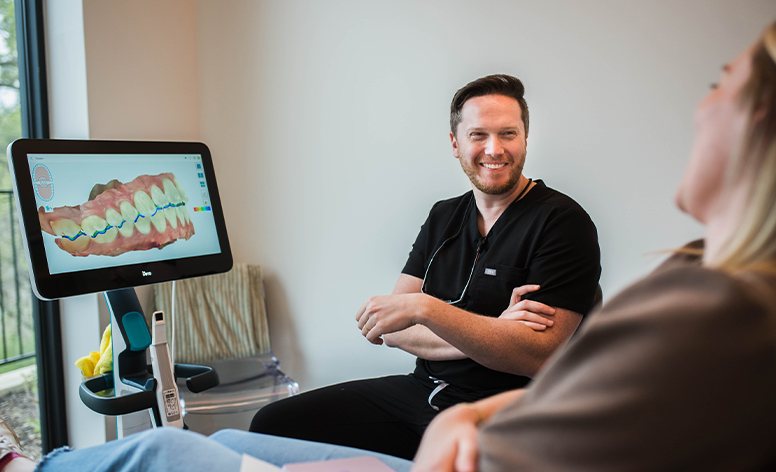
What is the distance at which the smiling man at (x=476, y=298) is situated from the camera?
1749 mm

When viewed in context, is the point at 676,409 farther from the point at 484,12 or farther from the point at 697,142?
the point at 484,12

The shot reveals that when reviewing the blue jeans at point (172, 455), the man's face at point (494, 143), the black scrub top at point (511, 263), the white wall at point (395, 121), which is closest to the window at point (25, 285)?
the white wall at point (395, 121)

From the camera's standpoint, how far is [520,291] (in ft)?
5.97

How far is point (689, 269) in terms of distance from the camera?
767 millimetres

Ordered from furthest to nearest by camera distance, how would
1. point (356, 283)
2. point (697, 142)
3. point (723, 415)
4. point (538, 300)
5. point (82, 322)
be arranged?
point (356, 283) < point (82, 322) < point (538, 300) < point (697, 142) < point (723, 415)

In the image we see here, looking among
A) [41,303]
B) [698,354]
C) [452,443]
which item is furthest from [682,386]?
[41,303]

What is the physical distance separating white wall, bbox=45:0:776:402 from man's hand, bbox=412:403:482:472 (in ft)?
4.47

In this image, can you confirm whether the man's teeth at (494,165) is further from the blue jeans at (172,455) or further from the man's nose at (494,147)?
the blue jeans at (172,455)

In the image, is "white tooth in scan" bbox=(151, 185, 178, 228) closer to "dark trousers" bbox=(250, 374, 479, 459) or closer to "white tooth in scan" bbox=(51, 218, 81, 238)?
"white tooth in scan" bbox=(51, 218, 81, 238)

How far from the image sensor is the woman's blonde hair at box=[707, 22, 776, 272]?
0.77 metres

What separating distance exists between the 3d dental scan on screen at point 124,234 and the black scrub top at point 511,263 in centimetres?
64

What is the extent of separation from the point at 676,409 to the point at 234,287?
230 centimetres

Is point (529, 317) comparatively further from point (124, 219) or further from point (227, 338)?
point (227, 338)

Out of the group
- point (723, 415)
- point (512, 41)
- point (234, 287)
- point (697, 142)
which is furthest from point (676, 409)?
point (234, 287)
